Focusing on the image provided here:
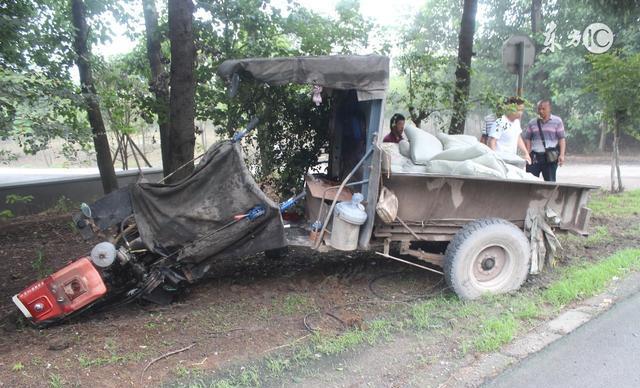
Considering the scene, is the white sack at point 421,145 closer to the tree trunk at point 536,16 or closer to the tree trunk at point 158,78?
the tree trunk at point 158,78

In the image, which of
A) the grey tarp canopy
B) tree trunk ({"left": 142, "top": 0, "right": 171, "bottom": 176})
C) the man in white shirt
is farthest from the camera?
tree trunk ({"left": 142, "top": 0, "right": 171, "bottom": 176})

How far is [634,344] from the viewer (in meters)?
3.74

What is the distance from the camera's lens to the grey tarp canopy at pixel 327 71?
4496mm

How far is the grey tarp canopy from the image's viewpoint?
14.8 ft

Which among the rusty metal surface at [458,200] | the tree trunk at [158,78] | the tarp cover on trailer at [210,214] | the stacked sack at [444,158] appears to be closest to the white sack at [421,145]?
the stacked sack at [444,158]

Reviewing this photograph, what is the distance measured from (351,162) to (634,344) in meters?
3.41

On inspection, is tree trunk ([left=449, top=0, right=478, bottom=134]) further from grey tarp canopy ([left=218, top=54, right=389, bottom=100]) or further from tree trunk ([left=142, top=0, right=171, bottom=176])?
tree trunk ([left=142, top=0, right=171, bottom=176])

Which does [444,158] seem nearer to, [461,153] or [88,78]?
[461,153]

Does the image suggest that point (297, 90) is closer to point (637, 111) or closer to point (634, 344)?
point (634, 344)

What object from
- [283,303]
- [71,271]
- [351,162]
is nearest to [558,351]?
[283,303]

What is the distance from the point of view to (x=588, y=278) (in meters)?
4.95

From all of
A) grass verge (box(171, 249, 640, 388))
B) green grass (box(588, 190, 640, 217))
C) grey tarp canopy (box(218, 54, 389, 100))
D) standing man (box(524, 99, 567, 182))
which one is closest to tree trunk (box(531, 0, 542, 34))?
green grass (box(588, 190, 640, 217))

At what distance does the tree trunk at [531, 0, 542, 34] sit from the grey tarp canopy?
1917cm

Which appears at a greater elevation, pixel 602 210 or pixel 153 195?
pixel 153 195
